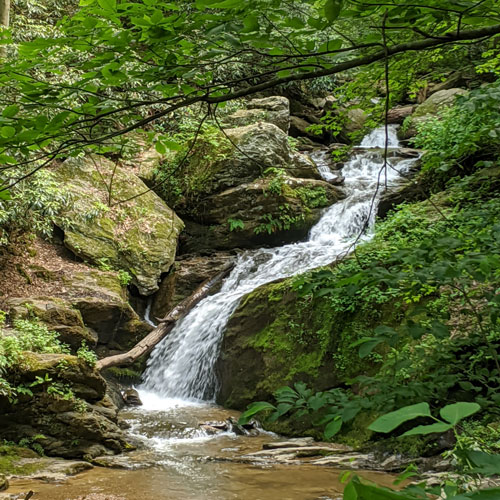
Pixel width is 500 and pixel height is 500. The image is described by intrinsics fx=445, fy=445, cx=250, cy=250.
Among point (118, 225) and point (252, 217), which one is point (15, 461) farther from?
point (252, 217)

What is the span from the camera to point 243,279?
10.3m

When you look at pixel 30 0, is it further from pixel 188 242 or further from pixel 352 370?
pixel 352 370

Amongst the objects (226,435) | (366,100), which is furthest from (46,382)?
(366,100)

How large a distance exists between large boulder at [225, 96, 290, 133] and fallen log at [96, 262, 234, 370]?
569 cm

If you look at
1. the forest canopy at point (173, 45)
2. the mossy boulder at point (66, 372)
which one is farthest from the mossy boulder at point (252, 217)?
the forest canopy at point (173, 45)

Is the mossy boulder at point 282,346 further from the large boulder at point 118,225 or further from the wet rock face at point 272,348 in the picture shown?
the large boulder at point 118,225

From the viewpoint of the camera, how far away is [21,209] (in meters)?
8.04

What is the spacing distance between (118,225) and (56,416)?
20.4ft

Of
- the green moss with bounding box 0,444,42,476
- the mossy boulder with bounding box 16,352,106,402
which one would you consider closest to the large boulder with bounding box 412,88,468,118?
the mossy boulder with bounding box 16,352,106,402

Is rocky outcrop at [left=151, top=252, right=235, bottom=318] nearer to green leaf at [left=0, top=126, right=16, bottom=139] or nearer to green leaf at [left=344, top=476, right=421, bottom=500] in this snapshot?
green leaf at [left=0, top=126, right=16, bottom=139]

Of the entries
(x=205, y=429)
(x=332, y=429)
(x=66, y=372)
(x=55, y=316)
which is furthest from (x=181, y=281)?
(x=332, y=429)

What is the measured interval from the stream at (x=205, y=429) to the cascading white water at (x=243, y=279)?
21mm

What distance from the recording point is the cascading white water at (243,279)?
807 centimetres

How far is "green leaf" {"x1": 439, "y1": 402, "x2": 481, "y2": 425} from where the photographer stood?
58 cm
